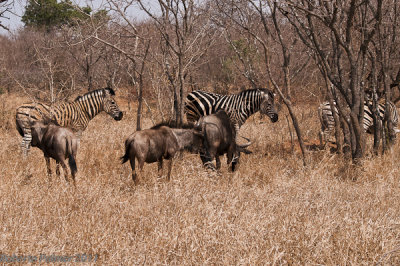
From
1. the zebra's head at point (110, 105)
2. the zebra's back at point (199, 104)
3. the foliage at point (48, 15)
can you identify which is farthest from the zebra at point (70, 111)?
the foliage at point (48, 15)

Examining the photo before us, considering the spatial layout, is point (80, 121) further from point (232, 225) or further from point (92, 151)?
point (232, 225)

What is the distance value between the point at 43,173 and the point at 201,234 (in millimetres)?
3795

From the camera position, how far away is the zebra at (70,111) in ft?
28.4

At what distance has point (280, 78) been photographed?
18344 millimetres

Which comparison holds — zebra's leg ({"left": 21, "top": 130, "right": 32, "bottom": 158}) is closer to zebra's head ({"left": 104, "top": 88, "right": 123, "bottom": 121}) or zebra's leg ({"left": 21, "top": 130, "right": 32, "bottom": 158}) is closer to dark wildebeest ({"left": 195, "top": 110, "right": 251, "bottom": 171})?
zebra's head ({"left": 104, "top": 88, "right": 123, "bottom": 121})

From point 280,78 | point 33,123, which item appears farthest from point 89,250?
point 280,78

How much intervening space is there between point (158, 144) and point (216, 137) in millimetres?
1202

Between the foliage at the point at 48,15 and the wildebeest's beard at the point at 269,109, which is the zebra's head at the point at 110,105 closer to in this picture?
the wildebeest's beard at the point at 269,109

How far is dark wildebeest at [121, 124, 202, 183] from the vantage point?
5496 millimetres

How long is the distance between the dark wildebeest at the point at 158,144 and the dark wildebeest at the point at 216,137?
156mm

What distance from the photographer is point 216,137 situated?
654 cm

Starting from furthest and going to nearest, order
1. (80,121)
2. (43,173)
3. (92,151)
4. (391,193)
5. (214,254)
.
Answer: (80,121) < (92,151) < (43,173) < (391,193) < (214,254)

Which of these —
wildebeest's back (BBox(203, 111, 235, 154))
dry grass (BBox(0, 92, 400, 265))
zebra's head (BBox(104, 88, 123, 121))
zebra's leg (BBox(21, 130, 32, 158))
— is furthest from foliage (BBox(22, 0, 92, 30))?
dry grass (BBox(0, 92, 400, 265))

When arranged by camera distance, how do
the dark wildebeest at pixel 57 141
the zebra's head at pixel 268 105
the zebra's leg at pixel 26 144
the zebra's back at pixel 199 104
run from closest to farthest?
the dark wildebeest at pixel 57 141
the zebra's leg at pixel 26 144
the zebra's head at pixel 268 105
the zebra's back at pixel 199 104
